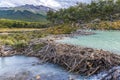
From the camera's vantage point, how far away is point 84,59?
125 feet

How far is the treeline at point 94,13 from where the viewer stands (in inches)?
A: 5389

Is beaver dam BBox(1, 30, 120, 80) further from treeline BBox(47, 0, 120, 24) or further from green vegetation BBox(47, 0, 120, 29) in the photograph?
treeline BBox(47, 0, 120, 24)

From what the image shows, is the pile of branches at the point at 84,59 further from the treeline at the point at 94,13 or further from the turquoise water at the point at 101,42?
the treeline at the point at 94,13

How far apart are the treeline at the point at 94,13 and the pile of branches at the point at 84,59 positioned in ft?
294

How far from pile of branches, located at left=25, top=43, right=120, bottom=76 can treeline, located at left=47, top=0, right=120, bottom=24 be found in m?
89.5

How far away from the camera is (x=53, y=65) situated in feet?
145

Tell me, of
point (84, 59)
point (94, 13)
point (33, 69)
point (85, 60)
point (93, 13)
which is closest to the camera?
point (85, 60)

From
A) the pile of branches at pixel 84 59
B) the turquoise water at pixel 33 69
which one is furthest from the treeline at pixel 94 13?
the pile of branches at pixel 84 59

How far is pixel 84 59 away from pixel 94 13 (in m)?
107

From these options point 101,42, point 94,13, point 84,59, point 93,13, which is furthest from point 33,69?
point 93,13

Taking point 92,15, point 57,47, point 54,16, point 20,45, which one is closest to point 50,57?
point 57,47

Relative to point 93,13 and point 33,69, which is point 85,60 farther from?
point 93,13

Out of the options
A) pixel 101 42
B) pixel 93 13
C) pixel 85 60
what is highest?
pixel 85 60

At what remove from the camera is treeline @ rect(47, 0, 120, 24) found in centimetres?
13688
